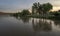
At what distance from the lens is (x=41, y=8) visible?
5555mm

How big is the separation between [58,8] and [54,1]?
0.29m

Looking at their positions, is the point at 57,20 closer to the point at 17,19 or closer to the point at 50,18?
the point at 50,18

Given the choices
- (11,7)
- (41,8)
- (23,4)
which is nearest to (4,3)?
(11,7)

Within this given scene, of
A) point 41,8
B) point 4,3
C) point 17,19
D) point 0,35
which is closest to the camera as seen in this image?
point 0,35

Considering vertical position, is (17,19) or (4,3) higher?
(4,3)

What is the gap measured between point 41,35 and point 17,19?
2.22 m

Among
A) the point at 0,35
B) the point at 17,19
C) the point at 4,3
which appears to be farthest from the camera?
the point at 17,19

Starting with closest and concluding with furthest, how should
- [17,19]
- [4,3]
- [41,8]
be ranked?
[4,3] → [17,19] → [41,8]

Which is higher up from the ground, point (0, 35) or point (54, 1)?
point (54, 1)

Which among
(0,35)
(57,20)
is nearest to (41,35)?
(0,35)

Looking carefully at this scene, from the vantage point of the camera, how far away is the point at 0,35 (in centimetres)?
311

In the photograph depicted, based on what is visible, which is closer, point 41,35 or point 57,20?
Answer: point 41,35

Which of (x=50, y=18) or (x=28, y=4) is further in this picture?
(x=50, y=18)

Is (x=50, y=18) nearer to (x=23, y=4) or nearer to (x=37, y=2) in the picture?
(x=37, y=2)
